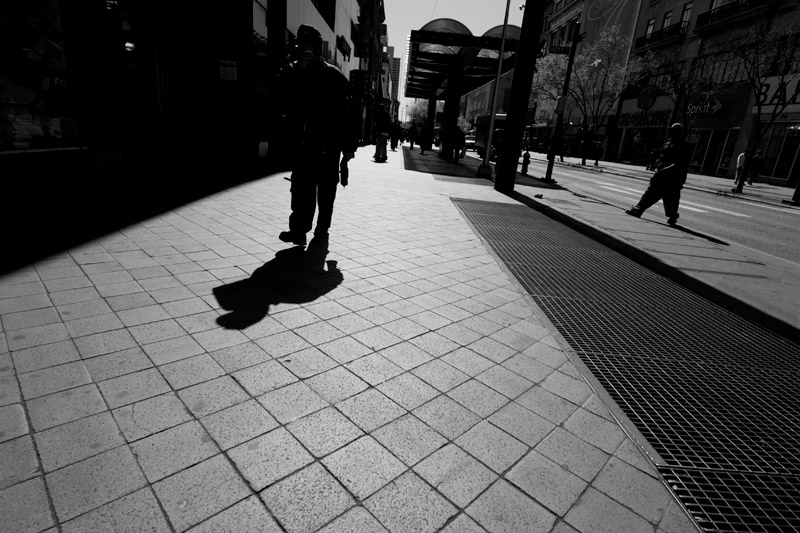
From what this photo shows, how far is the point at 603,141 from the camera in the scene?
43.8 meters

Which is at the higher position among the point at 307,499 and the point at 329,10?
the point at 329,10

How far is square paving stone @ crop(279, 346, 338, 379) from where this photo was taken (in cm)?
243

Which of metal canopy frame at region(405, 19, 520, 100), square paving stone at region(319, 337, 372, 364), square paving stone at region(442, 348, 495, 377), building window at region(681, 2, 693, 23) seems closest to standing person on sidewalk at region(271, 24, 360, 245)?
square paving stone at region(319, 337, 372, 364)

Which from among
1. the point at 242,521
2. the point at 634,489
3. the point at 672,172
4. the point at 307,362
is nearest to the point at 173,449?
the point at 242,521

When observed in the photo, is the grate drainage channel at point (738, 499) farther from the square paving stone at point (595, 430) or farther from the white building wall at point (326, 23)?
the white building wall at point (326, 23)

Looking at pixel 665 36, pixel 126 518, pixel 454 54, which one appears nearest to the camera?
pixel 126 518

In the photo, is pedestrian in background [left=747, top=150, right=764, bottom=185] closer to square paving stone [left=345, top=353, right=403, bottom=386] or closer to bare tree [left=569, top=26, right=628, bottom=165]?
bare tree [left=569, top=26, right=628, bottom=165]

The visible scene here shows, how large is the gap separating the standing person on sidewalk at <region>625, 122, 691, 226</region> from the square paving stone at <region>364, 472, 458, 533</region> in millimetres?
8681

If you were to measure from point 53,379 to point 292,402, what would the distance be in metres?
1.22

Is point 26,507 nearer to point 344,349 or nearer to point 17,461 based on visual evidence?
point 17,461

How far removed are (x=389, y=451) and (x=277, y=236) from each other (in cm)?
374

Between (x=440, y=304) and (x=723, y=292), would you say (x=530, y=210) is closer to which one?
(x=723, y=292)

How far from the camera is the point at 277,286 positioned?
360 centimetres

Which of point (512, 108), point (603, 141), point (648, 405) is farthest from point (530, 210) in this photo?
point (603, 141)
